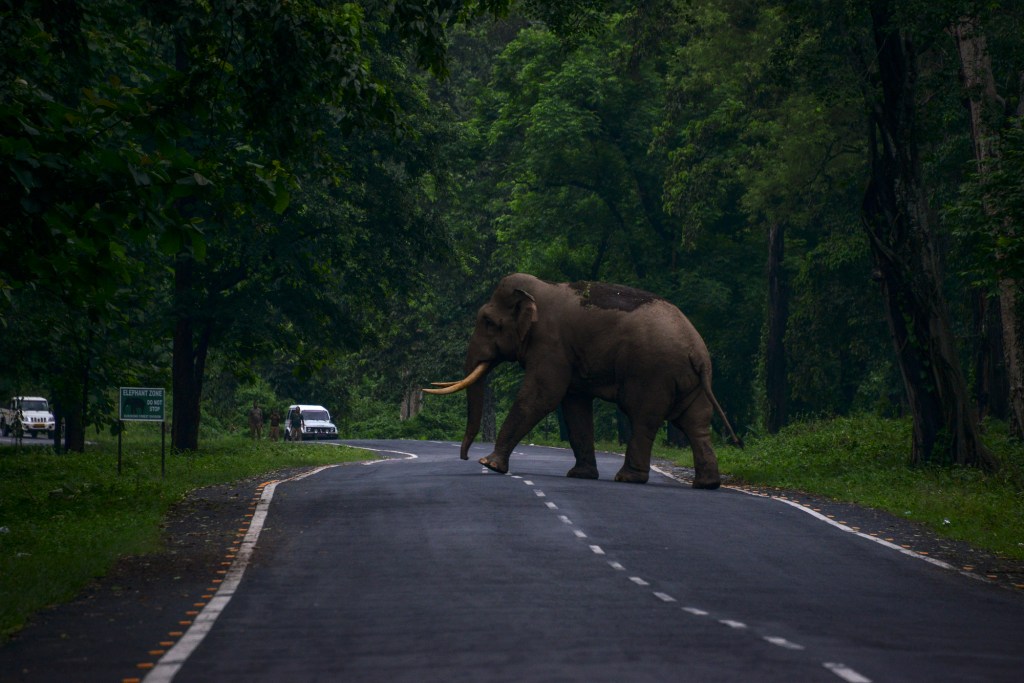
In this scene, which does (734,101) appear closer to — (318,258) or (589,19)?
(318,258)

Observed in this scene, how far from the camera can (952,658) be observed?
367 inches

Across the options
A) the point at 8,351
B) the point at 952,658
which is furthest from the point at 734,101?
the point at 952,658

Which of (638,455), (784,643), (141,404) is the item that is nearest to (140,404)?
(141,404)

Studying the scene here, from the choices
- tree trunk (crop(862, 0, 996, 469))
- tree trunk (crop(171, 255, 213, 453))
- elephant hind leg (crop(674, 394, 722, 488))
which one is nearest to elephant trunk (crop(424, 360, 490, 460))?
elephant hind leg (crop(674, 394, 722, 488))

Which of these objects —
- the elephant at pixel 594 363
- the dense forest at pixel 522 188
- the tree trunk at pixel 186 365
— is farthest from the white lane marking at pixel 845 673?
the tree trunk at pixel 186 365

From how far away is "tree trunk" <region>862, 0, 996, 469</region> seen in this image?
27.0 m

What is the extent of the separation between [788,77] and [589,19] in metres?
6.63

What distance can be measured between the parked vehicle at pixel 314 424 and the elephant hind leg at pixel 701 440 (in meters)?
38.3

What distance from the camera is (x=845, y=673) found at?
8.52 meters

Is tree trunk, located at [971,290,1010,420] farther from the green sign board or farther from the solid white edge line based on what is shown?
the green sign board

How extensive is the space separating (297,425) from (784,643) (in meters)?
53.5

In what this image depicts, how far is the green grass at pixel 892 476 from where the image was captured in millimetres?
19453

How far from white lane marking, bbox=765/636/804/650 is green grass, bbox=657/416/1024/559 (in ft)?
24.2

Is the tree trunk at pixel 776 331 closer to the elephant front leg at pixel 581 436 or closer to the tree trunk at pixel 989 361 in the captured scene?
the tree trunk at pixel 989 361
